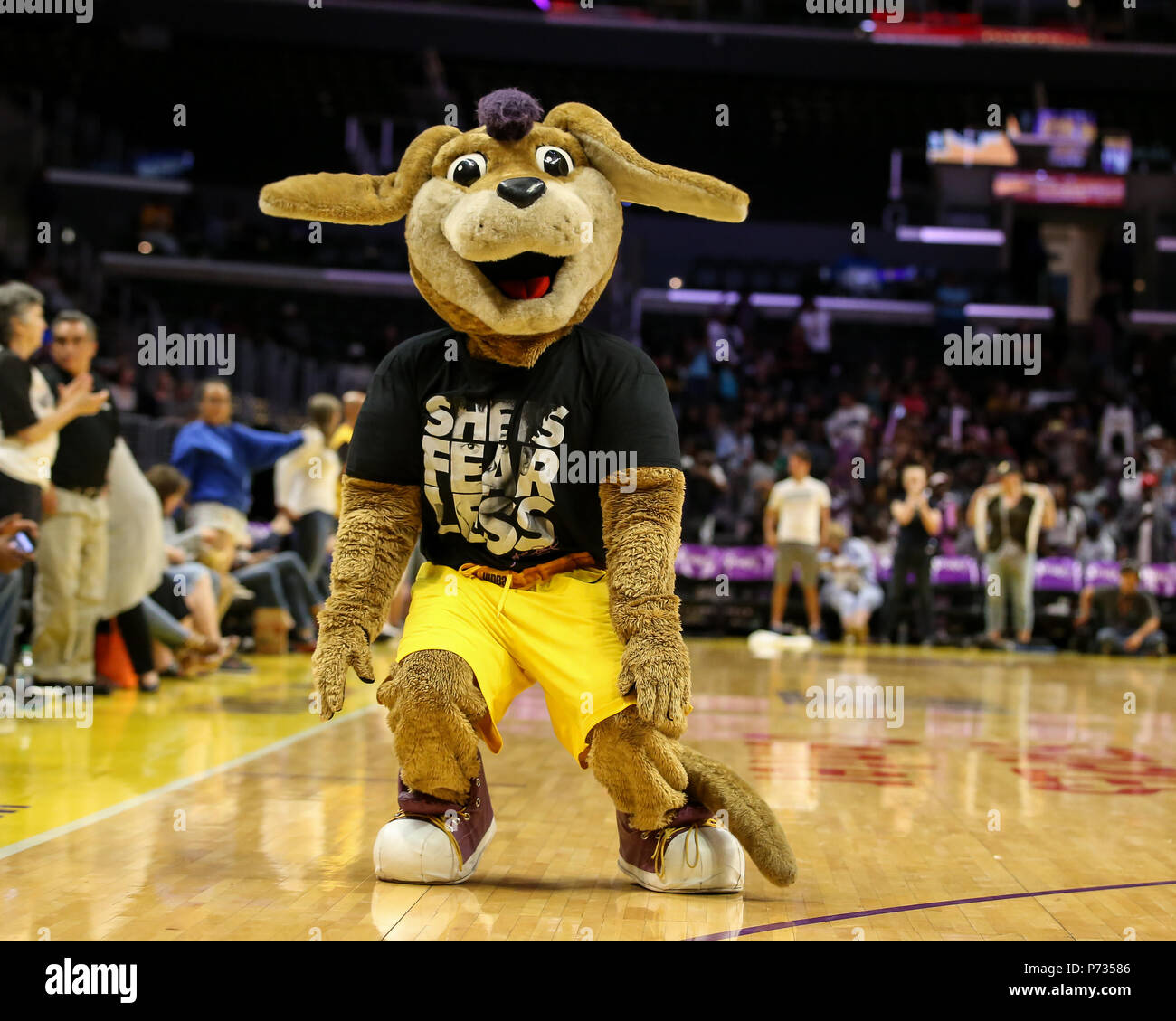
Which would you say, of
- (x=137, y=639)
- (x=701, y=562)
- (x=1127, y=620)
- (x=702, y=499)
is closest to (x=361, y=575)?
(x=137, y=639)

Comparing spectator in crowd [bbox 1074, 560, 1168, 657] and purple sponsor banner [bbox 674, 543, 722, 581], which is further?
purple sponsor banner [bbox 674, 543, 722, 581]

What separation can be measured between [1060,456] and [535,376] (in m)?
13.8

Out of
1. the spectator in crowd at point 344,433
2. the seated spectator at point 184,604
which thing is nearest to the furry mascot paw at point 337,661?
the seated spectator at point 184,604

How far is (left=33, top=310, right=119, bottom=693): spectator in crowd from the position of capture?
5.89 meters

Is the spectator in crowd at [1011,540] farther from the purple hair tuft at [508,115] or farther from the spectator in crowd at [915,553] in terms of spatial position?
the purple hair tuft at [508,115]

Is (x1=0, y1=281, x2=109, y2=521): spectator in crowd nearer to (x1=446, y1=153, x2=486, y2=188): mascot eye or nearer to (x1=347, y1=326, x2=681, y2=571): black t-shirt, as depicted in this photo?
(x1=347, y1=326, x2=681, y2=571): black t-shirt

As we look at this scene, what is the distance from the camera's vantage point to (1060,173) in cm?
2116

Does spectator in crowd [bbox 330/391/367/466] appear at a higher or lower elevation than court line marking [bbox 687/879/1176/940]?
higher

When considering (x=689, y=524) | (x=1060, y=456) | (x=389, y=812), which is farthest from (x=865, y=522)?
(x=389, y=812)

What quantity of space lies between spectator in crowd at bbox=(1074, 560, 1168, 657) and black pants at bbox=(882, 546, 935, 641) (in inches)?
57.3

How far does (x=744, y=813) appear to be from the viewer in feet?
9.71

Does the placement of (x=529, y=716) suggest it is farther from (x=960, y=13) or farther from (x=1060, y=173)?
(x=1060, y=173)

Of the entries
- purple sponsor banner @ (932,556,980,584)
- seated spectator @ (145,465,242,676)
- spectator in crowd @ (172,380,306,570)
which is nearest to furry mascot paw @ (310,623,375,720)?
seated spectator @ (145,465,242,676)

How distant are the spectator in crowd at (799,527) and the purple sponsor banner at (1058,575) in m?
2.49
